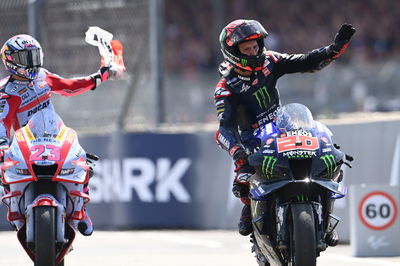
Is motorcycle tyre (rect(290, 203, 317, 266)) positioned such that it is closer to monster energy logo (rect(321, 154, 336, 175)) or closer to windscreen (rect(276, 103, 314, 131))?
monster energy logo (rect(321, 154, 336, 175))

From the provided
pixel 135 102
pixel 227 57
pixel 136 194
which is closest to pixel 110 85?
pixel 135 102

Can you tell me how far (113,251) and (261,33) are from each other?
4.53 metres

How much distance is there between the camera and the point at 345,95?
57.0 feet

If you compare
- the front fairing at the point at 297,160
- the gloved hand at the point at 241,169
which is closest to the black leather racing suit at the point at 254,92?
the gloved hand at the point at 241,169

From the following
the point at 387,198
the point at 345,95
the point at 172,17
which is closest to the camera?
the point at 387,198

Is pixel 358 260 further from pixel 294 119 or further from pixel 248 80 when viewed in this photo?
pixel 294 119

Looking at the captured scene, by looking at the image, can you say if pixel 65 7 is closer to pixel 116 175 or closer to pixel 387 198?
pixel 116 175

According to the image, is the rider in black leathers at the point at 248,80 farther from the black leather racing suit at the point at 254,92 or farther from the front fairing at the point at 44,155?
the front fairing at the point at 44,155

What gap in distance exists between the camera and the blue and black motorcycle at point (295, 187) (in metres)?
7.39

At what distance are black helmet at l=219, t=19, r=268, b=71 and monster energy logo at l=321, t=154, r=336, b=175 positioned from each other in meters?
1.28

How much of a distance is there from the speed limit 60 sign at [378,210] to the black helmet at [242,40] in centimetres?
292

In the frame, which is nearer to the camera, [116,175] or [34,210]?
[34,210]

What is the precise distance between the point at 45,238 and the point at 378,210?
4.26m

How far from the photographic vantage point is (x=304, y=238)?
7.30 metres
